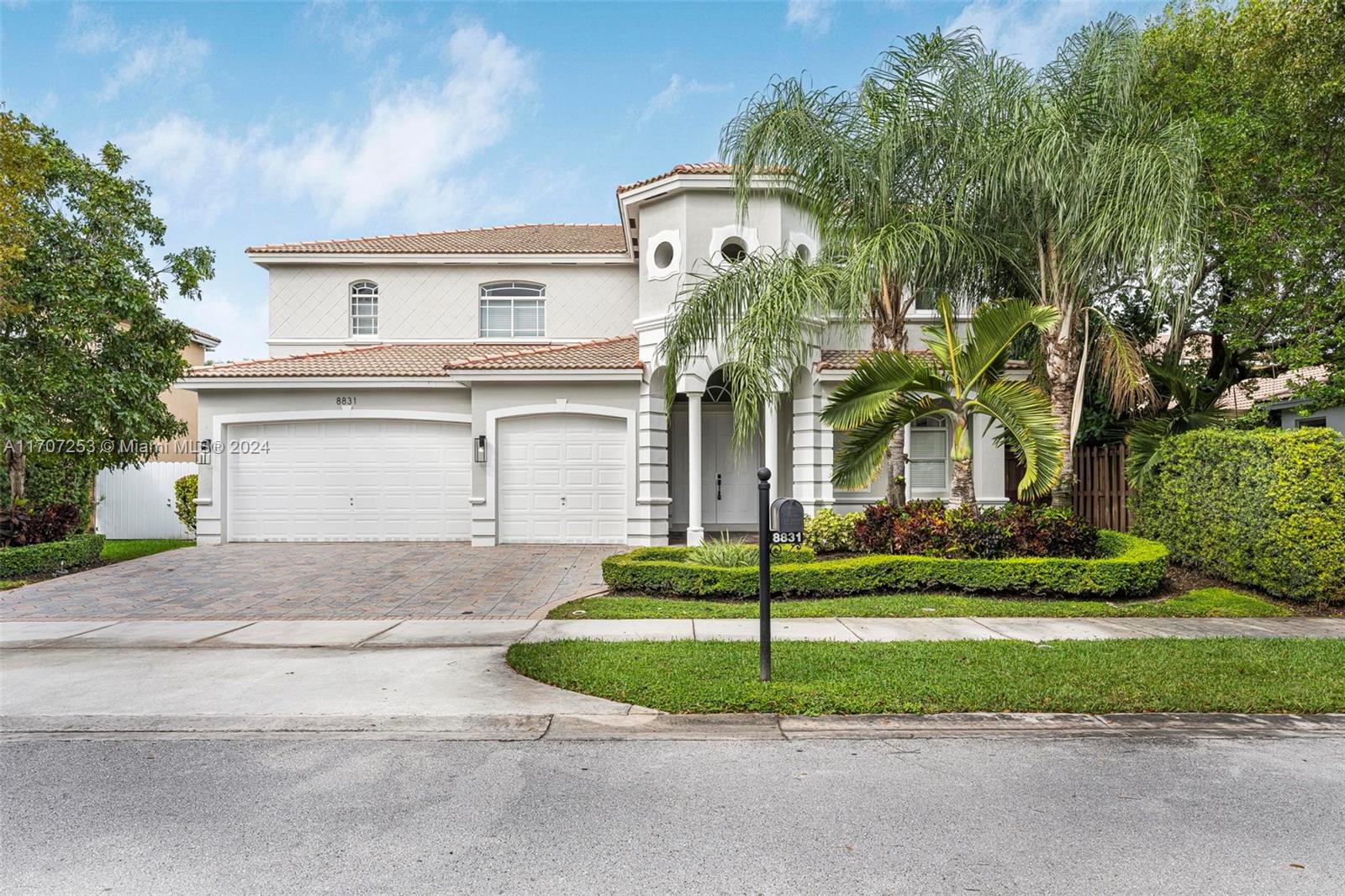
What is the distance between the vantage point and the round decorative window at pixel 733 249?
47.5ft

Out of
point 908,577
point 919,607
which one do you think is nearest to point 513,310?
point 908,577

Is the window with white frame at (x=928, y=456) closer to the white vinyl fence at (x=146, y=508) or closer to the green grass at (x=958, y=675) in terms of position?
the green grass at (x=958, y=675)

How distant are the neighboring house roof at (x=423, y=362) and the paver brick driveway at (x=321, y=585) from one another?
12.2 feet

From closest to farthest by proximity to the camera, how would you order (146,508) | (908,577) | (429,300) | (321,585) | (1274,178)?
(908,577) < (321,585) < (1274,178) < (146,508) < (429,300)

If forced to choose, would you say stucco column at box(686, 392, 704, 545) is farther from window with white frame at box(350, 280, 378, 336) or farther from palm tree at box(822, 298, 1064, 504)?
window with white frame at box(350, 280, 378, 336)

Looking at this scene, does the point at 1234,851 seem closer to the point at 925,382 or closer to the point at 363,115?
the point at 925,382

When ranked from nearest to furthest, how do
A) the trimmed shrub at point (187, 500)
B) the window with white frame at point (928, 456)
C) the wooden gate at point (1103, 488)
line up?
the wooden gate at point (1103, 488) < the window with white frame at point (928, 456) < the trimmed shrub at point (187, 500)

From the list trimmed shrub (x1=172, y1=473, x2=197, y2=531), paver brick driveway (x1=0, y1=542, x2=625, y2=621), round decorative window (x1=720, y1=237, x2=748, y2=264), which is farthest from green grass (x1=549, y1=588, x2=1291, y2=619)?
trimmed shrub (x1=172, y1=473, x2=197, y2=531)

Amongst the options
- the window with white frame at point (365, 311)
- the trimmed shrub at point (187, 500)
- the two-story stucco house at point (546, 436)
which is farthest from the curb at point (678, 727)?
the window with white frame at point (365, 311)

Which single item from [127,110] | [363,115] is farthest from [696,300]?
[127,110]

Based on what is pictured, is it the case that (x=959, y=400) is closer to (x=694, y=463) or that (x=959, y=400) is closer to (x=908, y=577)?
(x=908, y=577)

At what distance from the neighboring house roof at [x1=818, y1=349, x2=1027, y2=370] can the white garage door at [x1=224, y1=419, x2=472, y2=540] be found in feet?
26.1

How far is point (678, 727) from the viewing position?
16.0 ft

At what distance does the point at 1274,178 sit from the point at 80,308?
19.4m
